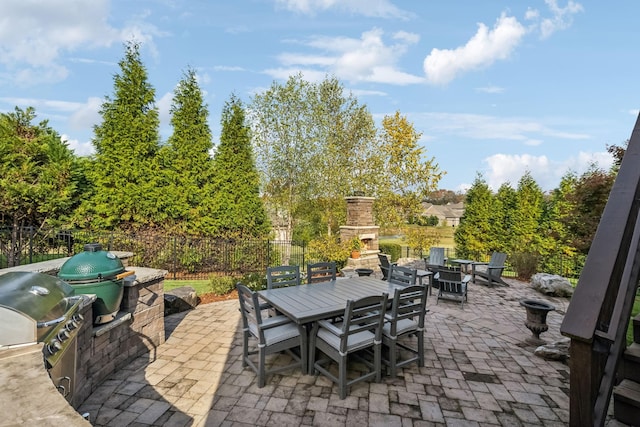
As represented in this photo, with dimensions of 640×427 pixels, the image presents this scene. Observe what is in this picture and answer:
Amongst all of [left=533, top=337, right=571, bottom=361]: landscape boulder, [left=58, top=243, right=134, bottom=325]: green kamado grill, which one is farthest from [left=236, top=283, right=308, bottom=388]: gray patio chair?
[left=533, top=337, right=571, bottom=361]: landscape boulder

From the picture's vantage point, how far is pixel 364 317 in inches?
113

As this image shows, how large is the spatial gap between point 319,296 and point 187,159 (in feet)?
26.0

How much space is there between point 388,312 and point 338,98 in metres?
11.9

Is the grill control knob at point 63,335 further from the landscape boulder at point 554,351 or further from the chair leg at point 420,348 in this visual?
the landscape boulder at point 554,351

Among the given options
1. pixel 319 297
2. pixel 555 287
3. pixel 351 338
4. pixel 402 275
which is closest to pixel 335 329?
pixel 351 338

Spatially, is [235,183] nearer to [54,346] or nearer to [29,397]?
[54,346]

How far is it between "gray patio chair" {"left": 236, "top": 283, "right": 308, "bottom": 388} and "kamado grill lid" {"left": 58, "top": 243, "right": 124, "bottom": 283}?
1.30 metres

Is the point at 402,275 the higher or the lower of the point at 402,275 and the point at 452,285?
the higher

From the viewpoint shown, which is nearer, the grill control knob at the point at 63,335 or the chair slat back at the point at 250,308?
the grill control knob at the point at 63,335

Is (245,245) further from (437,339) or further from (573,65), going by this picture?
(573,65)

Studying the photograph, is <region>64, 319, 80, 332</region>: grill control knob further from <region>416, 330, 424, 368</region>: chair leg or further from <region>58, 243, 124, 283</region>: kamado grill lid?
<region>416, 330, 424, 368</region>: chair leg

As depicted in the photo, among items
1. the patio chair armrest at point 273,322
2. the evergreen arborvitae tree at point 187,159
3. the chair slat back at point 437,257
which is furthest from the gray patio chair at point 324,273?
the evergreen arborvitae tree at point 187,159

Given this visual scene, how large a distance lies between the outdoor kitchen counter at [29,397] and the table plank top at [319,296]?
1958 millimetres

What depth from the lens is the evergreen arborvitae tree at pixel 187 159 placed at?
941 centimetres
